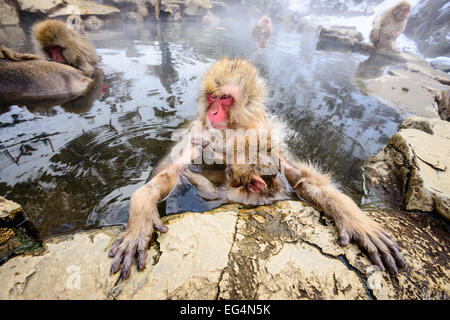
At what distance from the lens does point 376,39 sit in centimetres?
1138

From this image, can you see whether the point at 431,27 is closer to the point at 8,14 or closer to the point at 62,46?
the point at 62,46

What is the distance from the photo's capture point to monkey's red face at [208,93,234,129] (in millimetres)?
2271

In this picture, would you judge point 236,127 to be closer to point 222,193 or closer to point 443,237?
point 222,193

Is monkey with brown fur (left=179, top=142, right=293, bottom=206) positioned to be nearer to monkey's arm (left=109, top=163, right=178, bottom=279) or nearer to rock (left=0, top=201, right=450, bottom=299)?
rock (left=0, top=201, right=450, bottom=299)

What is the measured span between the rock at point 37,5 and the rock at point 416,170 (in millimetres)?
14898

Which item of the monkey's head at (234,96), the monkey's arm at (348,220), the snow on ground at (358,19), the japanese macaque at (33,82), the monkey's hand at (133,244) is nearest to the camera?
the monkey's hand at (133,244)

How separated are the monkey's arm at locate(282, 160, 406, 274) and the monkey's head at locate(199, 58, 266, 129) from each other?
0.81 m

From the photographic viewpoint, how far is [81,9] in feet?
38.4

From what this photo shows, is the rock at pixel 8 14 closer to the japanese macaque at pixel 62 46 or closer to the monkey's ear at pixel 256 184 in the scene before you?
the japanese macaque at pixel 62 46

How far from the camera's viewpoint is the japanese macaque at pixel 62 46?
15.4 ft

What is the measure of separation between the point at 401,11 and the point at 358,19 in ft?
72.9

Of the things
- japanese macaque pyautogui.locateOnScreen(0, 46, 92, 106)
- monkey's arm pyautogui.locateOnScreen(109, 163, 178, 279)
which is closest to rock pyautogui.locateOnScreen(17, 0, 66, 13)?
japanese macaque pyautogui.locateOnScreen(0, 46, 92, 106)

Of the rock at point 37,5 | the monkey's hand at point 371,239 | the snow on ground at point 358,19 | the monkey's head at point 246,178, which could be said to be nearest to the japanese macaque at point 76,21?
the rock at point 37,5
